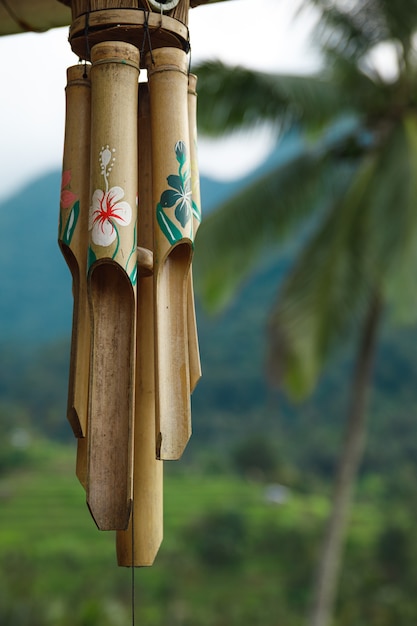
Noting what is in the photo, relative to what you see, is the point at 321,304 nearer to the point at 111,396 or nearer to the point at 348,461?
the point at 348,461

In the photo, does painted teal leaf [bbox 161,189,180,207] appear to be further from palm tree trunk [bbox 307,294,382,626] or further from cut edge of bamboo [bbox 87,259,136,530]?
palm tree trunk [bbox 307,294,382,626]

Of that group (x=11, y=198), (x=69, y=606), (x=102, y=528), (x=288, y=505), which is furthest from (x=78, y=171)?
(x=11, y=198)

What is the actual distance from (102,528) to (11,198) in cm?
3337

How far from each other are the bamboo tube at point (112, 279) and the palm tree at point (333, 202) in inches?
194

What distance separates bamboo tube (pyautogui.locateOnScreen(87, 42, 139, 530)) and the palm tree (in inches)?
194

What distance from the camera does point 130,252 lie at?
110cm

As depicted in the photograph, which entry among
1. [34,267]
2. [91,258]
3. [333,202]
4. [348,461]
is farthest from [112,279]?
[34,267]

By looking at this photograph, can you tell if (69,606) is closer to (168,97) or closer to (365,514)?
(365,514)

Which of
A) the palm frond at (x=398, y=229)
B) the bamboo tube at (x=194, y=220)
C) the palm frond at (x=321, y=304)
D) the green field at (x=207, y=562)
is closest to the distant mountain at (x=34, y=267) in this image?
the green field at (x=207, y=562)

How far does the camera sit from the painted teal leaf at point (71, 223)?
1147mm

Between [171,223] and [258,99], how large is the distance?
18.8ft

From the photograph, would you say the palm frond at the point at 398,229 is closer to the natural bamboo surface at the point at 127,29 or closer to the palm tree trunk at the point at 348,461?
the palm tree trunk at the point at 348,461

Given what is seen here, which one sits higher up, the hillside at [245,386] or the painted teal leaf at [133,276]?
the painted teal leaf at [133,276]

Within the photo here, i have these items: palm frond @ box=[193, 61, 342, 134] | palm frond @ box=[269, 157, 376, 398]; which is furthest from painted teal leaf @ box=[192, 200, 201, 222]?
palm frond @ box=[193, 61, 342, 134]
